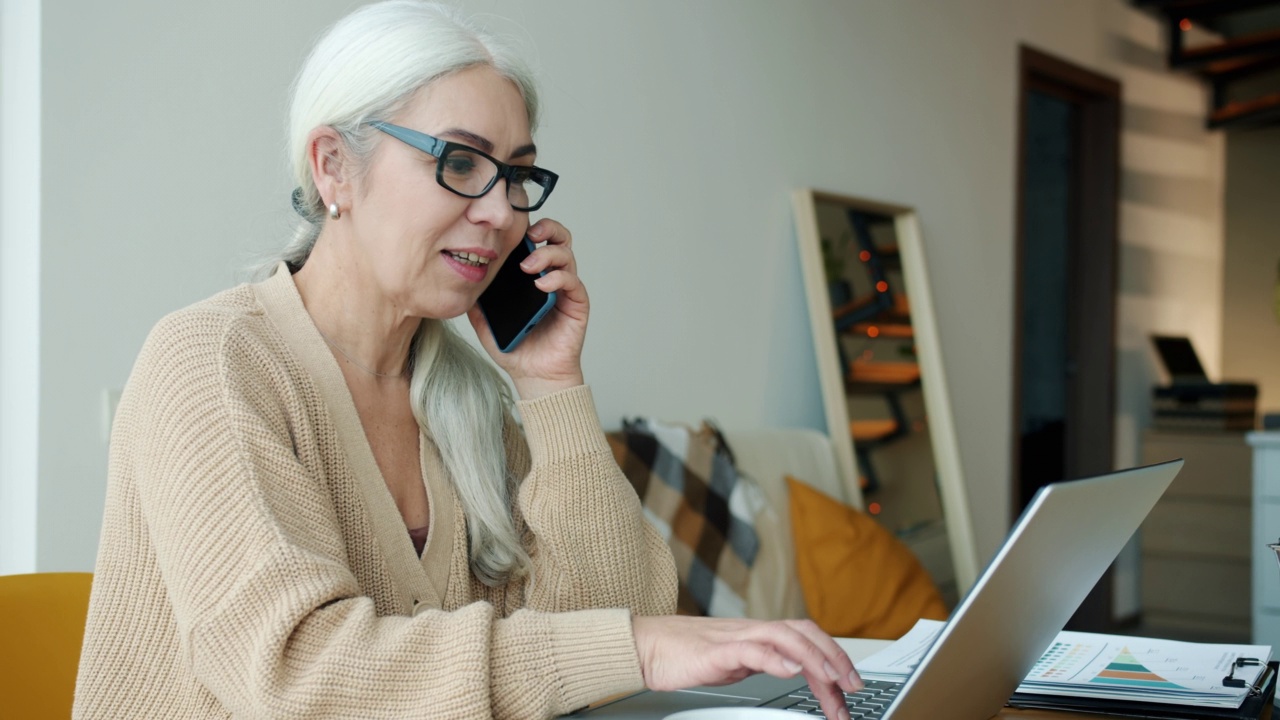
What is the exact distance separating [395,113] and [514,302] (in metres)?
0.34

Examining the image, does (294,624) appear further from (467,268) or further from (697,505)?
(697,505)

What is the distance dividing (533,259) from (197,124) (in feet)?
3.26

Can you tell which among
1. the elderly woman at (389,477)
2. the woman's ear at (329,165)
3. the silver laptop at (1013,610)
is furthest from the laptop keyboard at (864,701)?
the woman's ear at (329,165)

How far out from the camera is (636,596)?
57.9 inches

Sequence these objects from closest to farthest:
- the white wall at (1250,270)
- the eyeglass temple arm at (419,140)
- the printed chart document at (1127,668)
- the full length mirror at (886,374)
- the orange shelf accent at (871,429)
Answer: the printed chart document at (1127,668) → the eyeglass temple arm at (419,140) → the full length mirror at (886,374) → the orange shelf accent at (871,429) → the white wall at (1250,270)

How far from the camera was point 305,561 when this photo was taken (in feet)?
3.37

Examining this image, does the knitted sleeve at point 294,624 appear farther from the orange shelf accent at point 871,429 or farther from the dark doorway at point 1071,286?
the dark doorway at point 1071,286

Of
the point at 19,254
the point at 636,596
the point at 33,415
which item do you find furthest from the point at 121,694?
the point at 19,254

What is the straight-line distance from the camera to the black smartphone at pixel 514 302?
1.54 meters

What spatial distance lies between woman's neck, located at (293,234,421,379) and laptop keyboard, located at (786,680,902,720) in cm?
62

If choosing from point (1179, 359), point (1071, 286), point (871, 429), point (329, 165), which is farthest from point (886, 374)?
point (329, 165)

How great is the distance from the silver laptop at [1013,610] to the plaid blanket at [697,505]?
1621 millimetres

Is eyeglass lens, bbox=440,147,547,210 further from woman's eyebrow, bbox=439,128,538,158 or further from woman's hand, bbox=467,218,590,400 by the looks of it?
woman's hand, bbox=467,218,590,400

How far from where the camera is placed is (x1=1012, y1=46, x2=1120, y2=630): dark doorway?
5.39 m
